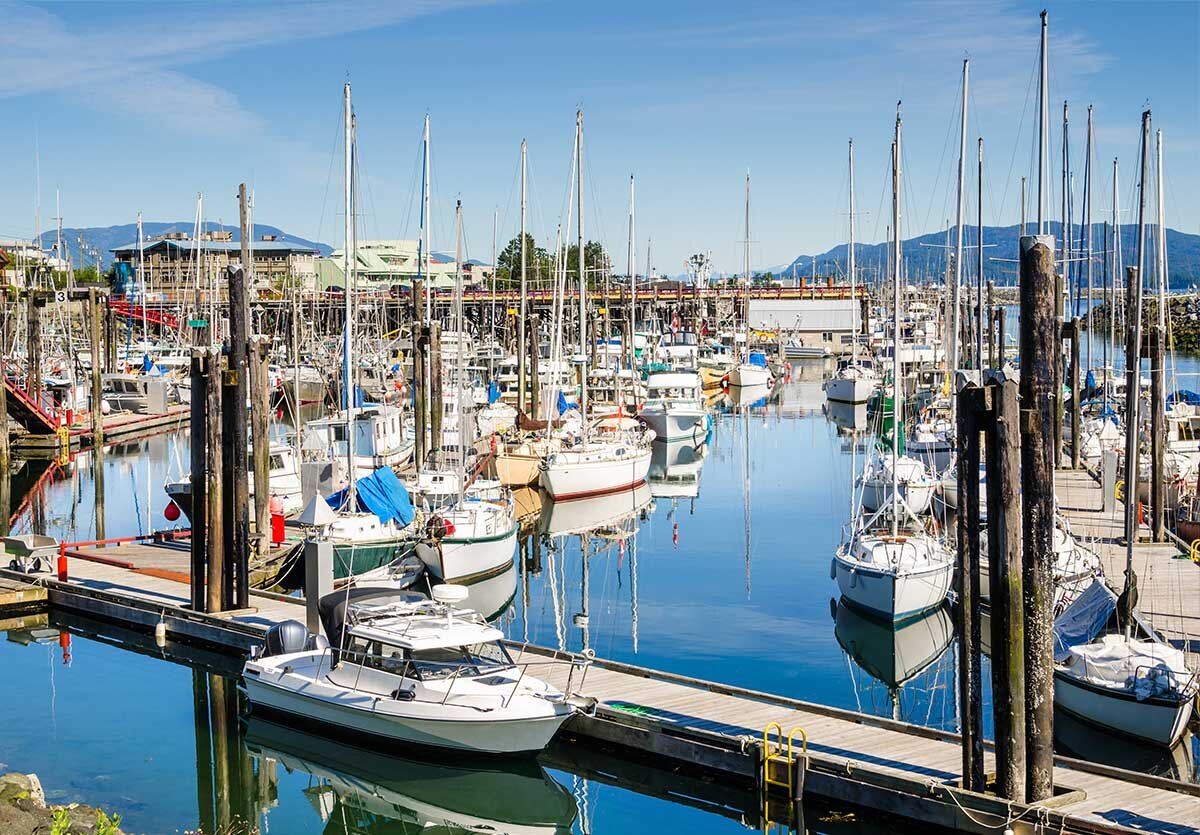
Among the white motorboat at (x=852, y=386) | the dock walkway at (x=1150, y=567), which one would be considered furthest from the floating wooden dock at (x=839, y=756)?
the white motorboat at (x=852, y=386)

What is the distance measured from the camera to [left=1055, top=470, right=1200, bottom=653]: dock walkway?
77.6 feet

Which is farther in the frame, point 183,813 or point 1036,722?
point 183,813

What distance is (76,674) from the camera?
25.5 meters

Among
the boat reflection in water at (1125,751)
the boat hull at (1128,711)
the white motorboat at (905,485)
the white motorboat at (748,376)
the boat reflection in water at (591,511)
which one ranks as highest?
the white motorboat at (748,376)

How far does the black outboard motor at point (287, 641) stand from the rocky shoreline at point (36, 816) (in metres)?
5.81

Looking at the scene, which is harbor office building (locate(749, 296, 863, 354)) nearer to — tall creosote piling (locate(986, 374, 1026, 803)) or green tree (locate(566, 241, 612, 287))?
green tree (locate(566, 241, 612, 287))

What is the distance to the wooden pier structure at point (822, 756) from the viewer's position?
1550 centimetres

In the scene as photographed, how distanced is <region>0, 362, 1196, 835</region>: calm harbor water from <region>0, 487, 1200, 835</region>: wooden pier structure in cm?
54

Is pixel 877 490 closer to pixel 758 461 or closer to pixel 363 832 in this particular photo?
pixel 758 461

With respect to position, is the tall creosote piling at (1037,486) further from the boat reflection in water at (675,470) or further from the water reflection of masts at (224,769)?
the boat reflection in water at (675,470)

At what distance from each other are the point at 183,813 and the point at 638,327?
399 feet

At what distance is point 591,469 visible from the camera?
153 feet

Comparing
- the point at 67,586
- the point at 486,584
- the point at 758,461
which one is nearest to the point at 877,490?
the point at 486,584

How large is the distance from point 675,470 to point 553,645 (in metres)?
30.7
